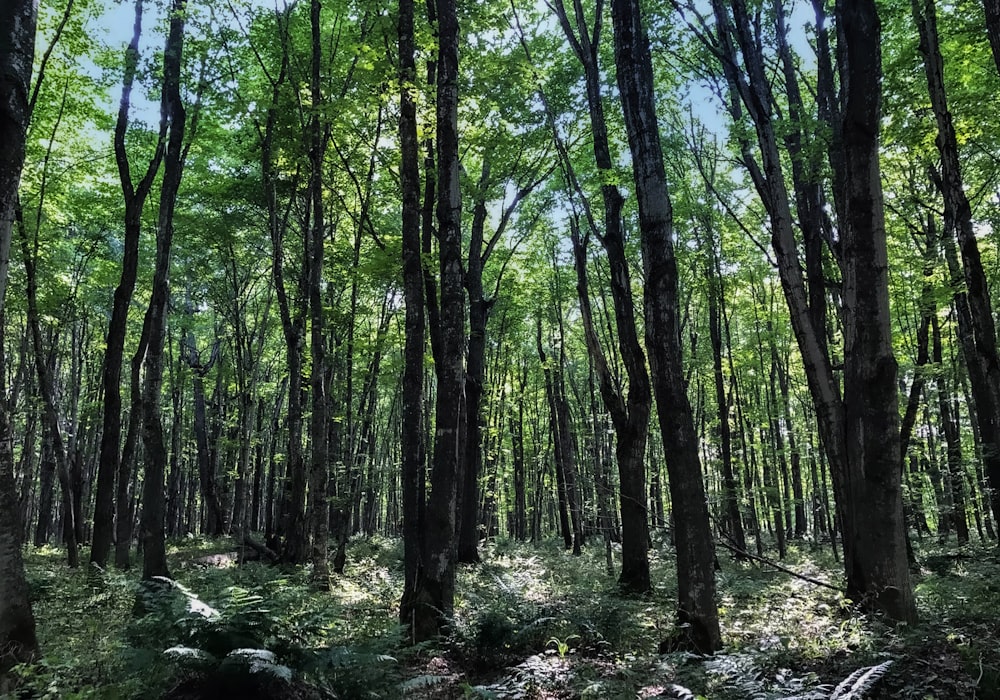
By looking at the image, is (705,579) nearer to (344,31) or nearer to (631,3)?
(631,3)

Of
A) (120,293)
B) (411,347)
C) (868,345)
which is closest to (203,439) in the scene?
(120,293)

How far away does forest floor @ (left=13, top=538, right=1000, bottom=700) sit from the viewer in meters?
4.66

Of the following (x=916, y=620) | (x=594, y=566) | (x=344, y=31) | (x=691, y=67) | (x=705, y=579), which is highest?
(x=344, y=31)

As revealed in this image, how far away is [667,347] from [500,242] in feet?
56.2

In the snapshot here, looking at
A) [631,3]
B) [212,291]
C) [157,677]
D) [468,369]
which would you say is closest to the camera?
[157,677]

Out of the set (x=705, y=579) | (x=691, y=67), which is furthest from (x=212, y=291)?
(x=705, y=579)

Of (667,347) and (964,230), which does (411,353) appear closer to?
(667,347)

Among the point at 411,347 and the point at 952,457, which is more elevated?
the point at 411,347

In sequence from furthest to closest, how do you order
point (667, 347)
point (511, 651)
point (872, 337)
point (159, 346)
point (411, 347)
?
point (159, 346)
point (411, 347)
point (511, 651)
point (667, 347)
point (872, 337)

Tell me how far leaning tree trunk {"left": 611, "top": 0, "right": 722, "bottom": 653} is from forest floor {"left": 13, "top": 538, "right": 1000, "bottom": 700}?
54 centimetres

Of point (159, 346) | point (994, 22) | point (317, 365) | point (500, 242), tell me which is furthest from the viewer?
point (500, 242)

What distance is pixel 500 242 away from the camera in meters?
23.0

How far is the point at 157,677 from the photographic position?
4.93 m

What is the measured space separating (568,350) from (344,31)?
63.7 ft
